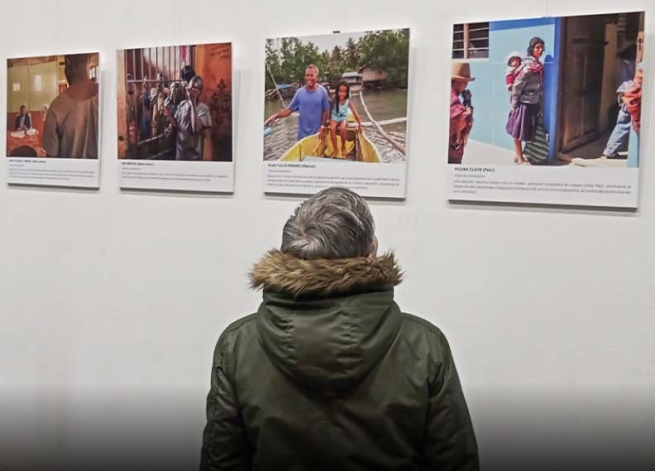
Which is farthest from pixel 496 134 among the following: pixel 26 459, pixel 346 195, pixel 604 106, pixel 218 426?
pixel 26 459

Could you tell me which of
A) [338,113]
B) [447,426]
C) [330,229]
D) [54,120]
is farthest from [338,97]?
[54,120]

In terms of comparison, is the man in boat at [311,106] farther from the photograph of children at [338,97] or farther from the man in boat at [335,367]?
the man in boat at [335,367]

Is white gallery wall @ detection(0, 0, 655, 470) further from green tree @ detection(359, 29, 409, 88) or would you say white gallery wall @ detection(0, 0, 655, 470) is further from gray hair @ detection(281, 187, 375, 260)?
gray hair @ detection(281, 187, 375, 260)

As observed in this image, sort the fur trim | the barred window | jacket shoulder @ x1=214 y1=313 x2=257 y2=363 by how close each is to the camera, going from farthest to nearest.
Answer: the barred window, jacket shoulder @ x1=214 y1=313 x2=257 y2=363, the fur trim

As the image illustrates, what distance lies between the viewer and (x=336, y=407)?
3.85 ft

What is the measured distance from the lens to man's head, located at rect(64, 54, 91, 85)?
220cm

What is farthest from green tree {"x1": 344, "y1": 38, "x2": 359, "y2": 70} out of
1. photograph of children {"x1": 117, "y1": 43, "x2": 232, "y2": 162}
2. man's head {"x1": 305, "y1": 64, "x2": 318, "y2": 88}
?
photograph of children {"x1": 117, "y1": 43, "x2": 232, "y2": 162}

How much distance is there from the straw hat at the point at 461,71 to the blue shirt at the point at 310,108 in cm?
36

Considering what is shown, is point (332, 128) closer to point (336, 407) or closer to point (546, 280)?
point (546, 280)

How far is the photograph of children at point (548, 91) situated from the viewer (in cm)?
151

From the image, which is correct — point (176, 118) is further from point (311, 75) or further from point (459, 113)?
point (459, 113)

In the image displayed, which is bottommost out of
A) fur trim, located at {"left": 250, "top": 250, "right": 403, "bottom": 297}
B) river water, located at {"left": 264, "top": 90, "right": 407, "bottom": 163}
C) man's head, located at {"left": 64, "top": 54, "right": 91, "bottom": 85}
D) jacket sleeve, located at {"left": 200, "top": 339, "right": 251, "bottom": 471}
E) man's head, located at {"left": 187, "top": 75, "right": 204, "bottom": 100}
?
jacket sleeve, located at {"left": 200, "top": 339, "right": 251, "bottom": 471}

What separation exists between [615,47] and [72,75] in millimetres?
1732

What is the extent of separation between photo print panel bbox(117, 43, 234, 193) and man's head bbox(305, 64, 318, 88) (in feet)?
0.88
